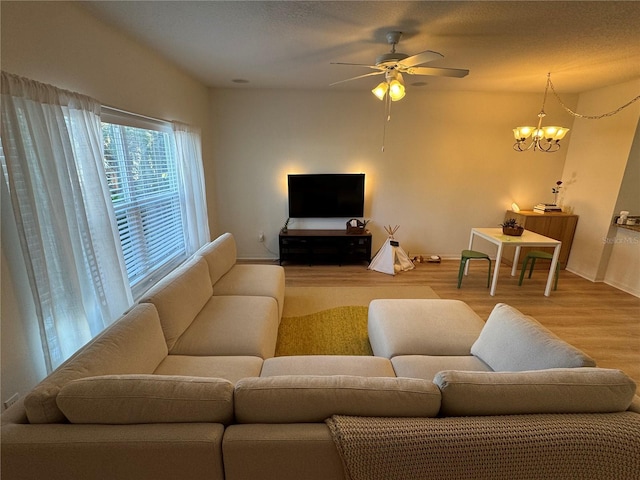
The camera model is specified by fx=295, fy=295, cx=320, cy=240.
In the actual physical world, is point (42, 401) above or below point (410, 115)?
below

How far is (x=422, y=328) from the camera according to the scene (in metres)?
2.04

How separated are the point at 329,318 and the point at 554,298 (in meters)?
2.80

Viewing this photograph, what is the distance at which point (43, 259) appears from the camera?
1.58 m

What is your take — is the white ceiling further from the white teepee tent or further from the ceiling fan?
the white teepee tent

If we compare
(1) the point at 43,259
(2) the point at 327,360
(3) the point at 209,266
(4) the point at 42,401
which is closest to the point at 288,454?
(2) the point at 327,360

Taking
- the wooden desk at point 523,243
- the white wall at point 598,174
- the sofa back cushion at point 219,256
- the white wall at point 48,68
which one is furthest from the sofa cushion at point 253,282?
the white wall at point 598,174

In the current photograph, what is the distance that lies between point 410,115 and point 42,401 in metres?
4.78

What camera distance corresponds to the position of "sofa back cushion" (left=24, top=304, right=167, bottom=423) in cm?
104

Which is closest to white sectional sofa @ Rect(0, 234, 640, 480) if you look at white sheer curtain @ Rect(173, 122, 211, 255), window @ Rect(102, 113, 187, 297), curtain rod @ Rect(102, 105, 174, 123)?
window @ Rect(102, 113, 187, 297)

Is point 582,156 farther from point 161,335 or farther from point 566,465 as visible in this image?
point 161,335

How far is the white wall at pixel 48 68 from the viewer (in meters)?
1.48

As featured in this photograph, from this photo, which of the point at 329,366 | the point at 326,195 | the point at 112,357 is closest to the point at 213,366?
the point at 112,357

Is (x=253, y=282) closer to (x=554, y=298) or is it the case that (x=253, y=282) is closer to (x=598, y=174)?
(x=554, y=298)

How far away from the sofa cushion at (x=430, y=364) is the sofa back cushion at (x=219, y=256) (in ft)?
5.86
